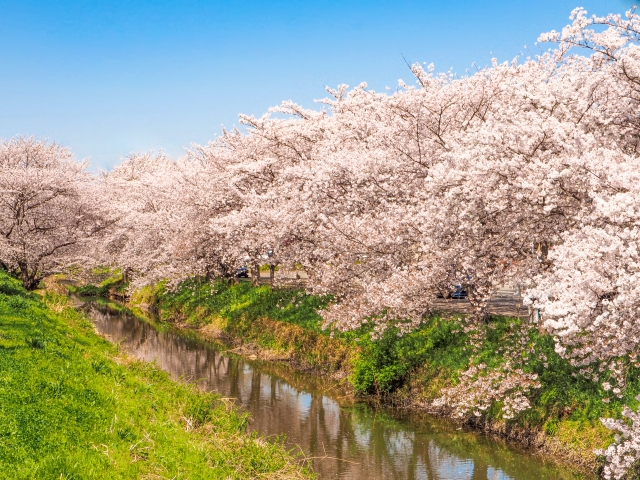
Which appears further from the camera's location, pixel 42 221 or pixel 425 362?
pixel 42 221

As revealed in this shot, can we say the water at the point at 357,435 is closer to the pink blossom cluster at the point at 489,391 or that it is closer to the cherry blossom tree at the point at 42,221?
the pink blossom cluster at the point at 489,391

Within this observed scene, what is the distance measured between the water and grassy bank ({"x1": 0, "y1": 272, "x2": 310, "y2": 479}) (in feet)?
6.67

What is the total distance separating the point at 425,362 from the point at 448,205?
776cm

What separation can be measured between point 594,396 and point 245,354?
16949mm

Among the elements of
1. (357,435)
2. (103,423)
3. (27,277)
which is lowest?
(357,435)

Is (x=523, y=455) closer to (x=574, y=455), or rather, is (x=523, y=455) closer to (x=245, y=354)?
(x=574, y=455)

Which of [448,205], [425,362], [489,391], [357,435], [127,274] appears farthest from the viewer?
[127,274]

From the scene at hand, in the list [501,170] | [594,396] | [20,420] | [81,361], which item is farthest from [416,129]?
[20,420]

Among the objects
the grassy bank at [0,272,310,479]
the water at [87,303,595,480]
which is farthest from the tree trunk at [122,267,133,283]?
the grassy bank at [0,272,310,479]

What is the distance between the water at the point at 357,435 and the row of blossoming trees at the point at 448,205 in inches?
55.0

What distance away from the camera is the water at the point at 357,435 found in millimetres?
15016

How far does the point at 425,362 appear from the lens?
2052 cm

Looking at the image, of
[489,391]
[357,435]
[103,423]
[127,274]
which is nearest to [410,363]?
[357,435]

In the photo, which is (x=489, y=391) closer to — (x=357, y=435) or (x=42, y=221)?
(x=357, y=435)
